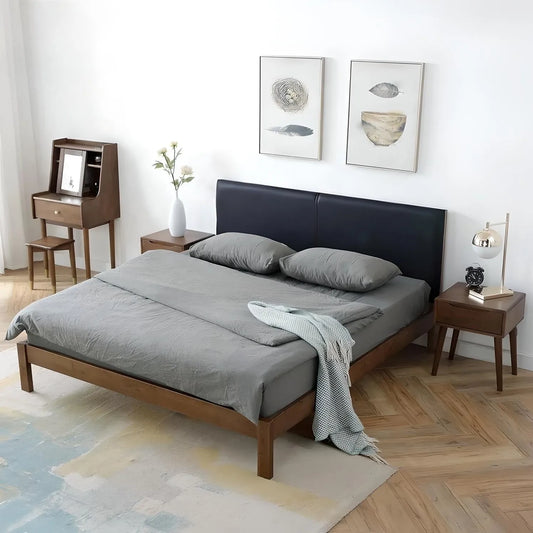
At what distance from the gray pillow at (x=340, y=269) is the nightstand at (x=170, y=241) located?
0.91 metres

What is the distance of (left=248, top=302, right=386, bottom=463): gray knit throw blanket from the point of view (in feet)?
11.8

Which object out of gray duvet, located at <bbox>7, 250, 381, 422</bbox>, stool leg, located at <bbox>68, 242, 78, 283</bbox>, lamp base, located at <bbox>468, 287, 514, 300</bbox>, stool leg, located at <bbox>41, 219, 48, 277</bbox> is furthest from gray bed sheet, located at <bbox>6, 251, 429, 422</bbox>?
stool leg, located at <bbox>41, 219, 48, 277</bbox>

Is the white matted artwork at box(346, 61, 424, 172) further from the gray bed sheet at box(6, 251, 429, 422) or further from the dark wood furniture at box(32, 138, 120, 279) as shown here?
the dark wood furniture at box(32, 138, 120, 279)

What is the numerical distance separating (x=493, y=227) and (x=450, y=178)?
1.20ft

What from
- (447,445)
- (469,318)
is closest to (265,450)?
(447,445)

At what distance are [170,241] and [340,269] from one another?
1418 millimetres

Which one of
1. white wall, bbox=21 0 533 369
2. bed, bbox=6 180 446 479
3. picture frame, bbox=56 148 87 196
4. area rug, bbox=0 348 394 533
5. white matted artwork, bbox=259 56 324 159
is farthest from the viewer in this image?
picture frame, bbox=56 148 87 196

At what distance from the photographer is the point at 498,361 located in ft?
13.7

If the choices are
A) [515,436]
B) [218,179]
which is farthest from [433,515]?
[218,179]

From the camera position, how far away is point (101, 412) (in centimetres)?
396

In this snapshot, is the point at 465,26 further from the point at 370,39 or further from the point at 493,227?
the point at 493,227

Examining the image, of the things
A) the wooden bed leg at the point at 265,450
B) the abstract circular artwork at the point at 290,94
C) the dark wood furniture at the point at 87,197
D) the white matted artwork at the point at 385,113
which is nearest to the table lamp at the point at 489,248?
the white matted artwork at the point at 385,113

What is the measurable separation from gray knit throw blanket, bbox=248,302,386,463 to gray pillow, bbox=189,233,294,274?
93 centimetres

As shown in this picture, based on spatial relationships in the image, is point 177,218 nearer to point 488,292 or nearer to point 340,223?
point 340,223
